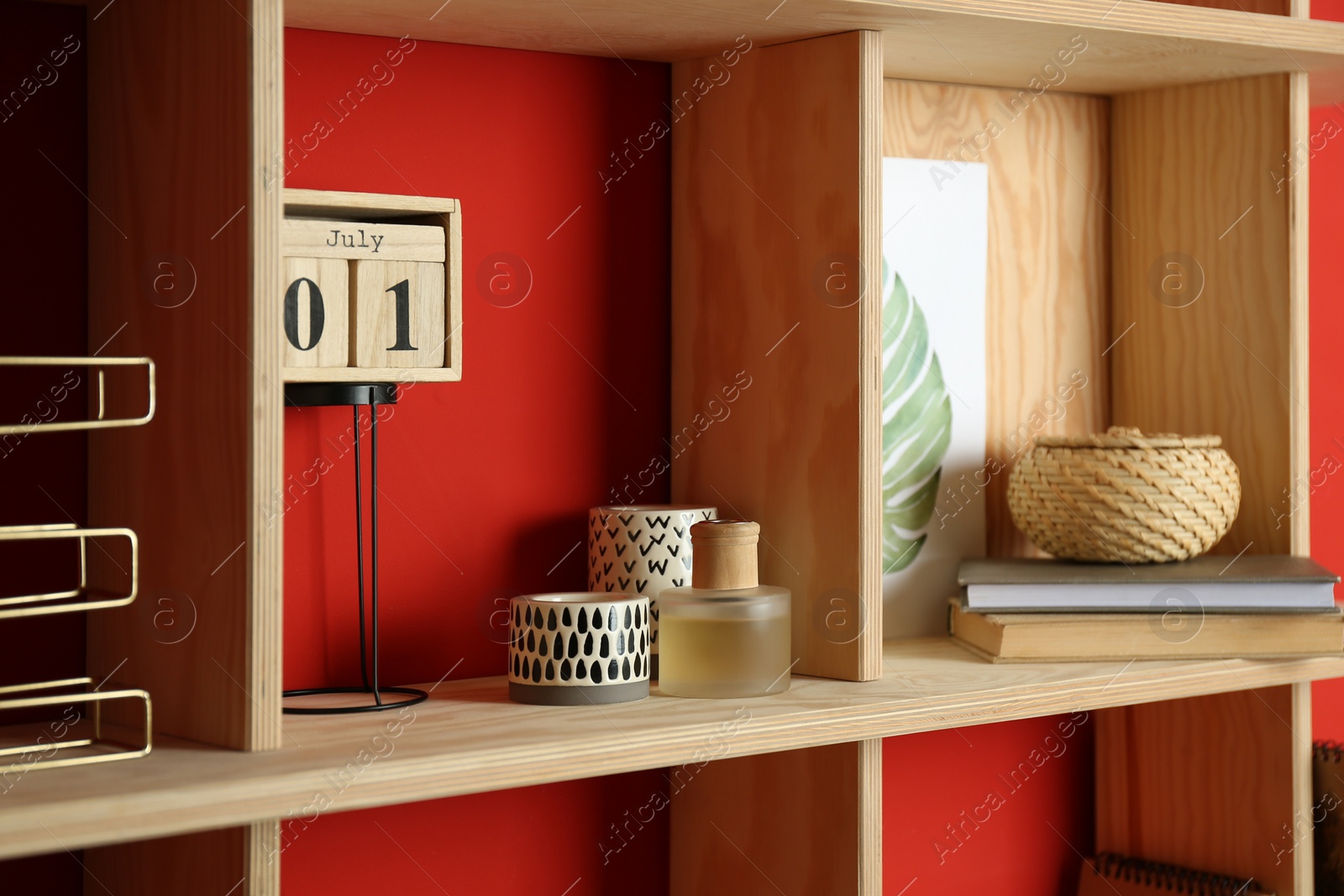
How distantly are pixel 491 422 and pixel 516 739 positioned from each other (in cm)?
41

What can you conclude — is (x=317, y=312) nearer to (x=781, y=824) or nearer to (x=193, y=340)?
(x=193, y=340)

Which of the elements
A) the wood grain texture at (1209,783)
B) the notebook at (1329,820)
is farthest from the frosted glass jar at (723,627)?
the notebook at (1329,820)

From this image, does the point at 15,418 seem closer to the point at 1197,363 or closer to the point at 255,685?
the point at 255,685

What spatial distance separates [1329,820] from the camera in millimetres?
1529

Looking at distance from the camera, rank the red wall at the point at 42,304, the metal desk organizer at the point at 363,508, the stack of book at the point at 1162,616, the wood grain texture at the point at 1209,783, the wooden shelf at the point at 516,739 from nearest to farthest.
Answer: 1. the wooden shelf at the point at 516,739
2. the red wall at the point at 42,304
3. the metal desk organizer at the point at 363,508
4. the stack of book at the point at 1162,616
5. the wood grain texture at the point at 1209,783

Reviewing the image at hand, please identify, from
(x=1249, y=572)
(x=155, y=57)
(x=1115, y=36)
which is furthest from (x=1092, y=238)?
(x=155, y=57)

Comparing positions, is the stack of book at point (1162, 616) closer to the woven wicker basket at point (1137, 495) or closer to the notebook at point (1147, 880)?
the woven wicker basket at point (1137, 495)

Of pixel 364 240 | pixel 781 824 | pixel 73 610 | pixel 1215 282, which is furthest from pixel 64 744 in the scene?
pixel 1215 282

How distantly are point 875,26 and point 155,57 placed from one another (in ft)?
2.12

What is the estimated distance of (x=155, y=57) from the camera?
105 cm

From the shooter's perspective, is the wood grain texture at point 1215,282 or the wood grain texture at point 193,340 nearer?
the wood grain texture at point 193,340

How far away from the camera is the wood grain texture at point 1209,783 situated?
57.3 inches

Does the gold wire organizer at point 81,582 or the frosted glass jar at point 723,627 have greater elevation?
the gold wire organizer at point 81,582

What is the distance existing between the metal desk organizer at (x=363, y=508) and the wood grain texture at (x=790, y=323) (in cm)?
34
